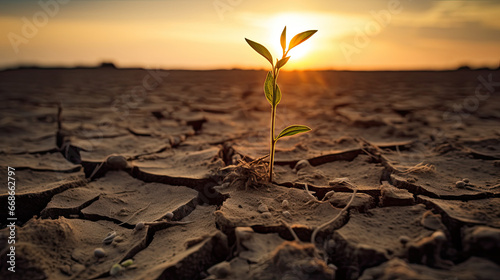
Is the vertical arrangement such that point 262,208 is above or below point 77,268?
above

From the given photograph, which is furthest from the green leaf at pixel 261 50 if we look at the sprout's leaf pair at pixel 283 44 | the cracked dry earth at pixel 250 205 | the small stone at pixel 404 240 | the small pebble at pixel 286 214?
the small stone at pixel 404 240

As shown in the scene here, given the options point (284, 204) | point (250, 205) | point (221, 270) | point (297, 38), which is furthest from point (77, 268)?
point (297, 38)

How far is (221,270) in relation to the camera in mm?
930

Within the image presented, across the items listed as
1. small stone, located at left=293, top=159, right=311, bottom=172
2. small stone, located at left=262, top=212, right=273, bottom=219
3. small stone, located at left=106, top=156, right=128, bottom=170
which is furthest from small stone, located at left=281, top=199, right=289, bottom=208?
small stone, located at left=106, top=156, right=128, bottom=170

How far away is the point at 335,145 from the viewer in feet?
7.41

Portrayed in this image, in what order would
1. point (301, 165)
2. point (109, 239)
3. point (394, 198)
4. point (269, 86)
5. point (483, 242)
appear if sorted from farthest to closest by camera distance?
point (301, 165) → point (269, 86) → point (394, 198) → point (109, 239) → point (483, 242)

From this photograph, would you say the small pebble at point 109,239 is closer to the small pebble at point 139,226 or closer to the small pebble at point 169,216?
the small pebble at point 139,226

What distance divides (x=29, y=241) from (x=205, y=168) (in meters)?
0.93

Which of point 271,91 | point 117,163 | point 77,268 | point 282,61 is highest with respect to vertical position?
point 282,61

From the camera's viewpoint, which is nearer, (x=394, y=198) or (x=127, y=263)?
(x=127, y=263)

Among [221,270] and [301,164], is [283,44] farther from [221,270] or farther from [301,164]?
[221,270]

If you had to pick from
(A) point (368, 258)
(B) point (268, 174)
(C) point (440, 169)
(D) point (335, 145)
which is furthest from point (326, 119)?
(A) point (368, 258)

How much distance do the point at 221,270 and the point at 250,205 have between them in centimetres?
39

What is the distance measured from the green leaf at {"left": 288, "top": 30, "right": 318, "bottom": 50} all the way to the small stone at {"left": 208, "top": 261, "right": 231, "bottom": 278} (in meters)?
0.89
